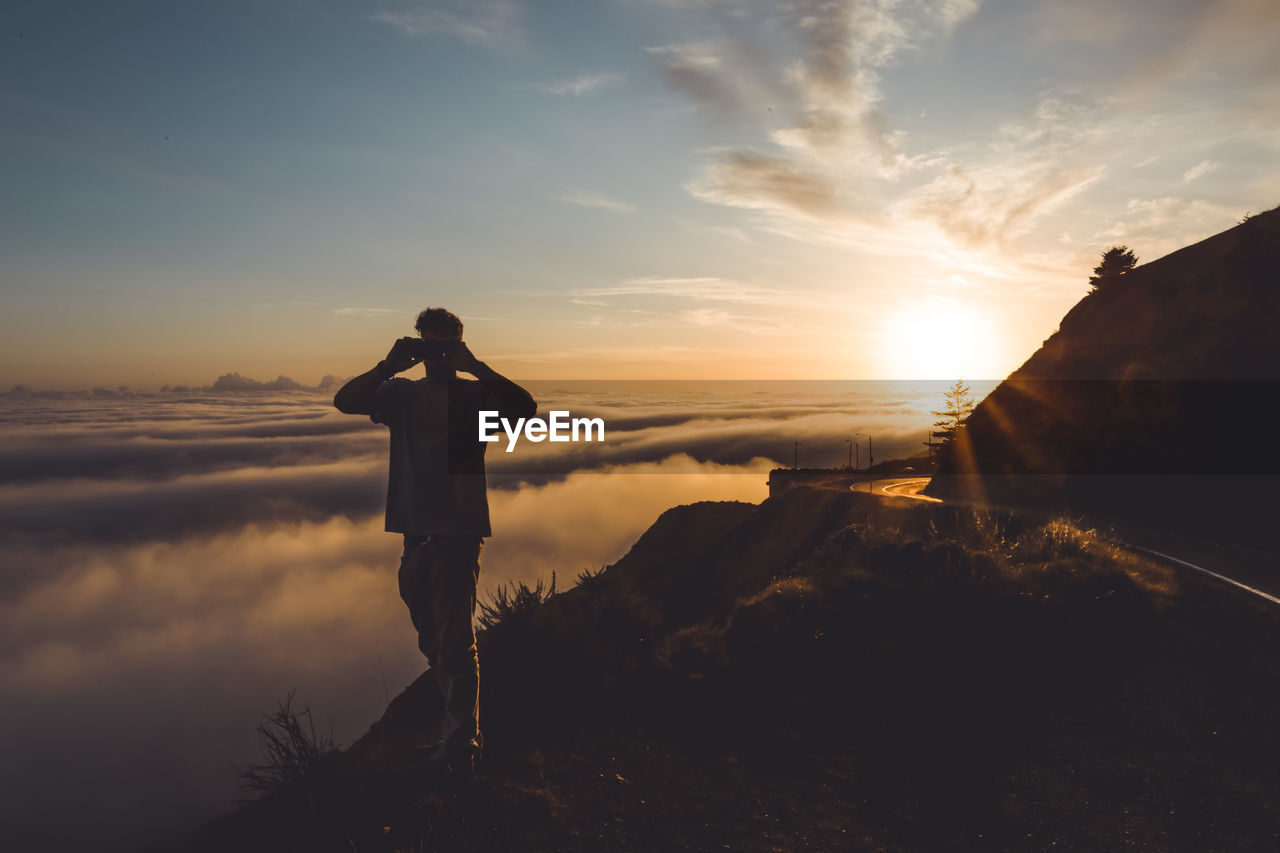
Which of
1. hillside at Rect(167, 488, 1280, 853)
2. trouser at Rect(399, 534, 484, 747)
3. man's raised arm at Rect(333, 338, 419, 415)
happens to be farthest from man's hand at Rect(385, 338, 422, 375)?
hillside at Rect(167, 488, 1280, 853)

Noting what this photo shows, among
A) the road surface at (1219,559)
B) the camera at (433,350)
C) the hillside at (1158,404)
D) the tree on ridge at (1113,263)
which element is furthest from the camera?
the tree on ridge at (1113,263)

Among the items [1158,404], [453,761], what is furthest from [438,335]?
[1158,404]

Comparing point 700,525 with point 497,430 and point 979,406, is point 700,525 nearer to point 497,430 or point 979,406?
point 979,406

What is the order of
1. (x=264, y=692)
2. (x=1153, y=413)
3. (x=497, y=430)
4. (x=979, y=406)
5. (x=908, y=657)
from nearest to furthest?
1. (x=497, y=430)
2. (x=908, y=657)
3. (x=1153, y=413)
4. (x=979, y=406)
5. (x=264, y=692)

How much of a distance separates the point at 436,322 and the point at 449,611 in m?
1.89

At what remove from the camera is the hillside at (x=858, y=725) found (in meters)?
4.16

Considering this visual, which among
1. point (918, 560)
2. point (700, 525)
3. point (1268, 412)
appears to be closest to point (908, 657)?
point (918, 560)

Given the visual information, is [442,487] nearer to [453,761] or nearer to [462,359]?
[462,359]

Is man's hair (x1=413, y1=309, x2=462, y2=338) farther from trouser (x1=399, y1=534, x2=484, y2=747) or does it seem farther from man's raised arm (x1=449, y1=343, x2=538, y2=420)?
trouser (x1=399, y1=534, x2=484, y2=747)

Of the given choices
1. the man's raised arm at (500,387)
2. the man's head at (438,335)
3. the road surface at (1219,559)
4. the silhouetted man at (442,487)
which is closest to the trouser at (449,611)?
the silhouetted man at (442,487)

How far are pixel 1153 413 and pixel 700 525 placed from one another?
23.0 metres

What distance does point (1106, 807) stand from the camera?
4594 millimetres

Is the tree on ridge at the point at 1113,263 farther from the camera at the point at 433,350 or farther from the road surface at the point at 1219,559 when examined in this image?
the camera at the point at 433,350

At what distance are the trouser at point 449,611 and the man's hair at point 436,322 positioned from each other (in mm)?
1340
